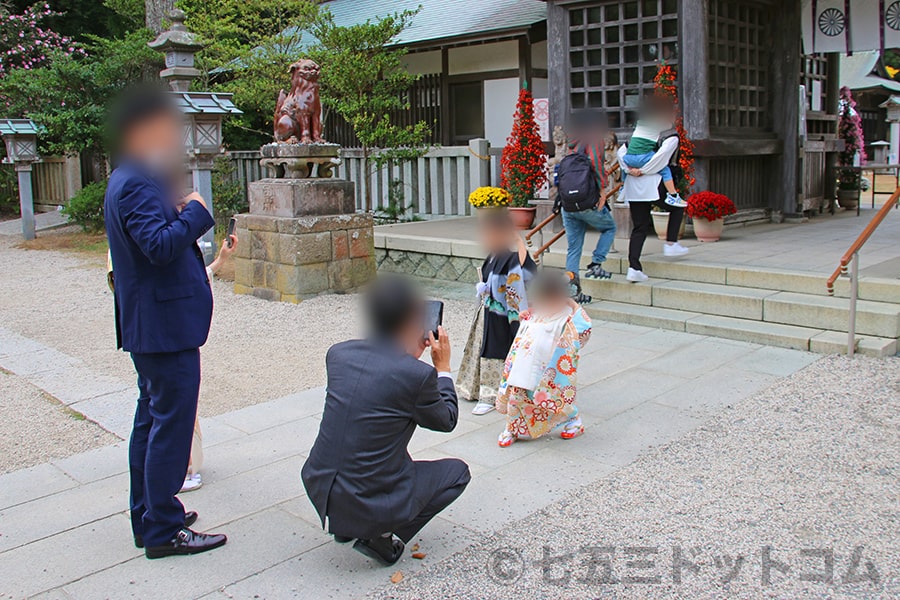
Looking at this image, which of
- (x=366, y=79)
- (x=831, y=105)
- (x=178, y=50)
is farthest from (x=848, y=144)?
(x=178, y=50)

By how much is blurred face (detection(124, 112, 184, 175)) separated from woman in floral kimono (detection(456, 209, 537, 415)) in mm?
2220

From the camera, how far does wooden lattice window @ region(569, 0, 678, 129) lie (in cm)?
941

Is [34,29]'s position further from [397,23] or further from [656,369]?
[656,369]

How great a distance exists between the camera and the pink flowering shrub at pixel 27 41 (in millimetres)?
18109

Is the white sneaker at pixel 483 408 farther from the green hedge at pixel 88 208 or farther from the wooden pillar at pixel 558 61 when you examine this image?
the green hedge at pixel 88 208

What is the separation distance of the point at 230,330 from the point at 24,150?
30.9 feet

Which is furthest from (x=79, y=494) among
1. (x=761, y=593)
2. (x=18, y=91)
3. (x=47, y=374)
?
(x=18, y=91)

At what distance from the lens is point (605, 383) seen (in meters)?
5.64

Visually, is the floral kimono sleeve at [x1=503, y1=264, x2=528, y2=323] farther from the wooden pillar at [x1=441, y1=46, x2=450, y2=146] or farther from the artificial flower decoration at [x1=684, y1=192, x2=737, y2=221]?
the wooden pillar at [x1=441, y1=46, x2=450, y2=146]

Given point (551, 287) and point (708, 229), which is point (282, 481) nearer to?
point (551, 287)

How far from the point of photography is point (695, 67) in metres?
9.13

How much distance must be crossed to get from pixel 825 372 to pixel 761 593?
3.10 m

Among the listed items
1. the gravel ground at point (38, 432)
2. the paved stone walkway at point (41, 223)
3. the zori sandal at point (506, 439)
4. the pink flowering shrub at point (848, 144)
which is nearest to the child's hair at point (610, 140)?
the zori sandal at point (506, 439)

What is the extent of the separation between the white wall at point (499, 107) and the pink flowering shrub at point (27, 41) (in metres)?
9.66
